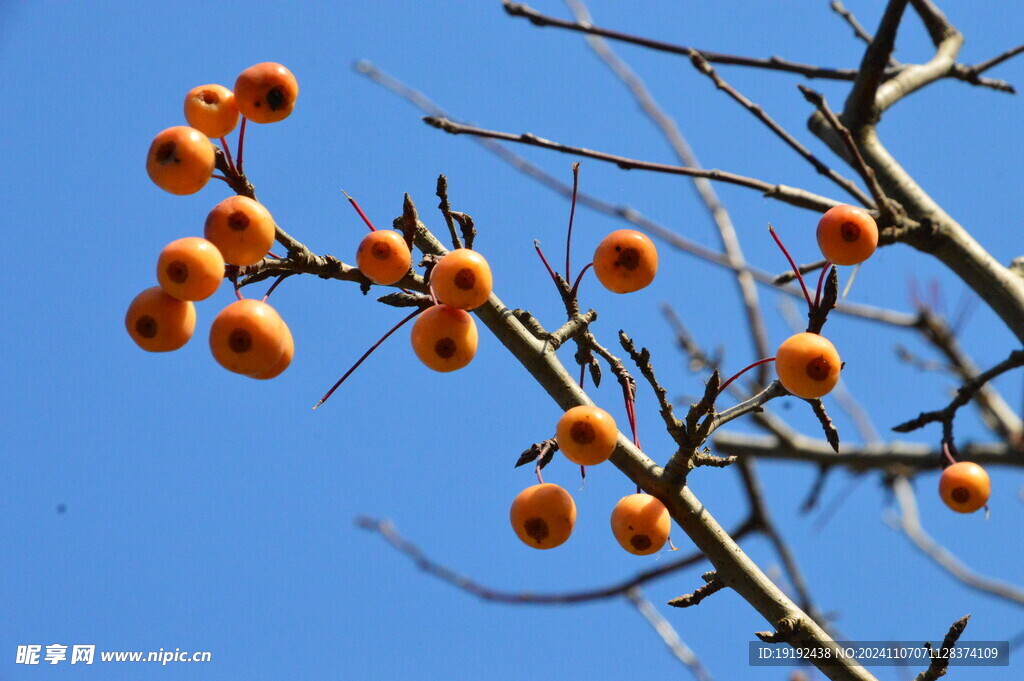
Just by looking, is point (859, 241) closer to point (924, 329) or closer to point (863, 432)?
point (924, 329)

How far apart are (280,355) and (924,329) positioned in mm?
4545

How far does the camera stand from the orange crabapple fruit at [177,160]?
2.00 metres

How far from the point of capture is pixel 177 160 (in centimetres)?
200

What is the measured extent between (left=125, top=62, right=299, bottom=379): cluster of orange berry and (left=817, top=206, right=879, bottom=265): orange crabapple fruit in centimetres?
157

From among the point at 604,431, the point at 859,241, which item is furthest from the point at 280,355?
the point at 859,241

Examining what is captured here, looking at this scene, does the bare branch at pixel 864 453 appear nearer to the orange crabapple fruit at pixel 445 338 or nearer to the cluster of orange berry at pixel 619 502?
the cluster of orange berry at pixel 619 502

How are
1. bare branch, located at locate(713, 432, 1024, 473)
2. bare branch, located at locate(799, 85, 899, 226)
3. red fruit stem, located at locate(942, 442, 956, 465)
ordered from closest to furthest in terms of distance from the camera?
1. bare branch, located at locate(799, 85, 899, 226)
2. red fruit stem, located at locate(942, 442, 956, 465)
3. bare branch, located at locate(713, 432, 1024, 473)

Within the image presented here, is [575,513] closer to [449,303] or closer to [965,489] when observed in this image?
[449,303]

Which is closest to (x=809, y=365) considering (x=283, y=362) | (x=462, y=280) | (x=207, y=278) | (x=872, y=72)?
(x=462, y=280)

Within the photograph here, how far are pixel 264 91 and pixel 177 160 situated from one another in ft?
0.96

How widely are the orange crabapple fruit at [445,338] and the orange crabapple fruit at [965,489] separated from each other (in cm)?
Answer: 215

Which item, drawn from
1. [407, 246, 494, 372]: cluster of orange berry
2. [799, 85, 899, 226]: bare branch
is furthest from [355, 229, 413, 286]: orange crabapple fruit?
[799, 85, 899, 226]: bare branch

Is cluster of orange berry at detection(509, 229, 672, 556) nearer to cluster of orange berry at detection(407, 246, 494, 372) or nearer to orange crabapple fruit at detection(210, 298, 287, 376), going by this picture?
cluster of orange berry at detection(407, 246, 494, 372)

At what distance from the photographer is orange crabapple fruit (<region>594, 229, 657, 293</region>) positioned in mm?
2443
